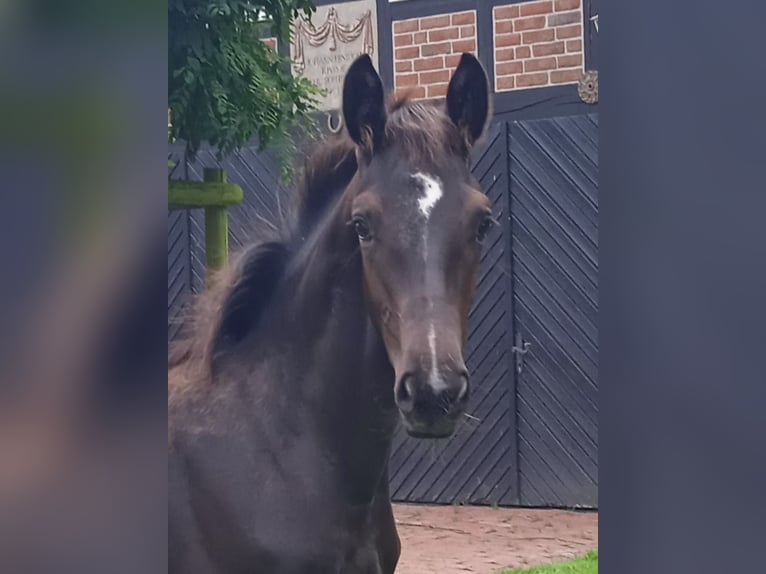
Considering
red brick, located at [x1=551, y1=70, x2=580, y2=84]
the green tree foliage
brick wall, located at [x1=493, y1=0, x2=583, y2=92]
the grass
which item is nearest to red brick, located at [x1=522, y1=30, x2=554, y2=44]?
brick wall, located at [x1=493, y1=0, x2=583, y2=92]

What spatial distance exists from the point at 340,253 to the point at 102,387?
29.2 inches

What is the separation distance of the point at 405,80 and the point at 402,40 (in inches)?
5.3

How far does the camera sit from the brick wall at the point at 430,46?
254 centimetres

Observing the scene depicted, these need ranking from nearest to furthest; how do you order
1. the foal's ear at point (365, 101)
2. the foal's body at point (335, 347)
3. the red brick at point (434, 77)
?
the foal's body at point (335, 347), the foal's ear at point (365, 101), the red brick at point (434, 77)

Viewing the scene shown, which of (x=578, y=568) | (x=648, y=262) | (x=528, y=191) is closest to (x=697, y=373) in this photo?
(x=648, y=262)

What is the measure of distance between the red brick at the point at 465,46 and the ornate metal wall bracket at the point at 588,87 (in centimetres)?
38

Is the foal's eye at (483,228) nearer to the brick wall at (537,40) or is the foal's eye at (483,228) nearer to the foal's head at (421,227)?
the foal's head at (421,227)

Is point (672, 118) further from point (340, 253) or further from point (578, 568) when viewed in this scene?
point (578, 568)

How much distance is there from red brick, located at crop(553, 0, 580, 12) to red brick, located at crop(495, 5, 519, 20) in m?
0.11

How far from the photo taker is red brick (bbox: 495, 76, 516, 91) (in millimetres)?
2760

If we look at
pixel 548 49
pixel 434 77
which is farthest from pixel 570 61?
pixel 434 77

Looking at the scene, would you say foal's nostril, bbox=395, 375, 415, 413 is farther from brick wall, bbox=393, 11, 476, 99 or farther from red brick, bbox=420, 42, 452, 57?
red brick, bbox=420, 42, 452, 57

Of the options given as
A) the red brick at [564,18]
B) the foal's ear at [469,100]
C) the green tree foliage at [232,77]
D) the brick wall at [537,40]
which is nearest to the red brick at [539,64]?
the brick wall at [537,40]

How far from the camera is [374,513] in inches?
80.3
